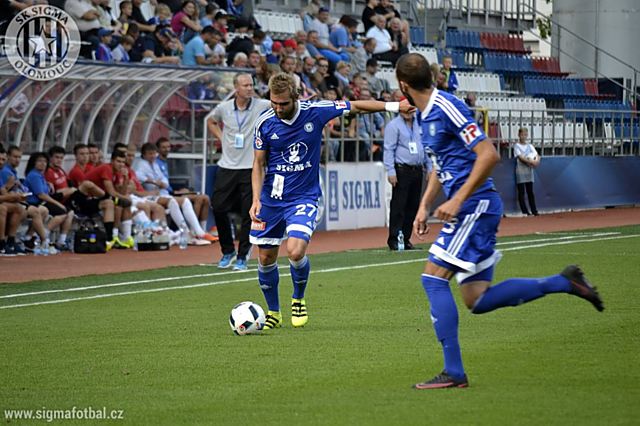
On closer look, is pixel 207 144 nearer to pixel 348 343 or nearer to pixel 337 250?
pixel 337 250

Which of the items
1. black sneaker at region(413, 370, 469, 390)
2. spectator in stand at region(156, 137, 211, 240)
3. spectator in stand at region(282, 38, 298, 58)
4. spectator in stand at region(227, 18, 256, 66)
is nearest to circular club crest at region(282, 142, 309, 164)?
black sneaker at region(413, 370, 469, 390)

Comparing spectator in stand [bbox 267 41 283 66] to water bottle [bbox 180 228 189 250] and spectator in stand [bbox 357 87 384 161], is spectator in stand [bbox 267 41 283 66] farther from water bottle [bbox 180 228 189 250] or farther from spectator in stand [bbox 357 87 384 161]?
water bottle [bbox 180 228 189 250]

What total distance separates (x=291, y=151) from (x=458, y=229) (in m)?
3.66

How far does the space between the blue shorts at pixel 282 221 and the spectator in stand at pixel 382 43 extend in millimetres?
20335

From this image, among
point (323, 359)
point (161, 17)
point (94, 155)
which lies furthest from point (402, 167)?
point (323, 359)

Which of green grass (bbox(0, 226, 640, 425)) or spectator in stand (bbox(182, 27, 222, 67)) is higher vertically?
spectator in stand (bbox(182, 27, 222, 67))

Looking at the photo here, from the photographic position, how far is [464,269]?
8312 millimetres

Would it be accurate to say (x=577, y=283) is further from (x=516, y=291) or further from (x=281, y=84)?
(x=281, y=84)

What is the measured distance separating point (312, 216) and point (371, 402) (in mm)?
4029

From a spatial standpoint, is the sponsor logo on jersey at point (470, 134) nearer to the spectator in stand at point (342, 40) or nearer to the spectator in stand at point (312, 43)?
the spectator in stand at point (312, 43)

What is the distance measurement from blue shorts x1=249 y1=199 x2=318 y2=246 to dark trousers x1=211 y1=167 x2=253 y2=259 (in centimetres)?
528

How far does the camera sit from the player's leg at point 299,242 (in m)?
11.6

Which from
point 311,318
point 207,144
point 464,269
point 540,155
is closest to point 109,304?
point 311,318

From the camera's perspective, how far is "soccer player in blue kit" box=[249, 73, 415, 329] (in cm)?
1176
